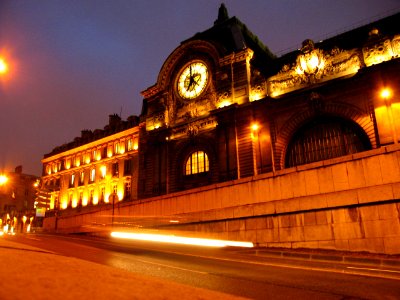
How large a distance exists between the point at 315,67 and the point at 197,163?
48.3ft

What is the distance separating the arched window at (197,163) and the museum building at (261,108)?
0.10 m

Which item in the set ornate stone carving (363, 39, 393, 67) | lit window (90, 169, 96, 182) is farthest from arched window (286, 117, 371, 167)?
lit window (90, 169, 96, 182)

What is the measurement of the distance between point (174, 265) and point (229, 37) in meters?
29.9

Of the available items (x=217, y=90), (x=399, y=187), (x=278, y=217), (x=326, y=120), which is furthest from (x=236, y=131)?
(x=399, y=187)

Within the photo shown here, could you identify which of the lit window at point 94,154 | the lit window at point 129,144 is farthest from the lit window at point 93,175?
the lit window at point 129,144

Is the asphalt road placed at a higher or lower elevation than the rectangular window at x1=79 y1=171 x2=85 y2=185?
lower

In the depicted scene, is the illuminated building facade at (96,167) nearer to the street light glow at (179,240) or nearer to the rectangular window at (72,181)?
the rectangular window at (72,181)

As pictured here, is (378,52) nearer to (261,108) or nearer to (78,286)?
(261,108)

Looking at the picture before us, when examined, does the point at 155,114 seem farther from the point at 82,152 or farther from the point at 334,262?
the point at 334,262

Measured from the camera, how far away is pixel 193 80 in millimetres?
37688

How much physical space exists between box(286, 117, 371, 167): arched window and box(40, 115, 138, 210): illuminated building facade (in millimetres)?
24984

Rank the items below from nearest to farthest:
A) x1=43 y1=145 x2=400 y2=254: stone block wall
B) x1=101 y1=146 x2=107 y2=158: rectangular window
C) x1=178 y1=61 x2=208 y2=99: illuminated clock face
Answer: x1=43 y1=145 x2=400 y2=254: stone block wall
x1=178 y1=61 x2=208 y2=99: illuminated clock face
x1=101 y1=146 x2=107 y2=158: rectangular window

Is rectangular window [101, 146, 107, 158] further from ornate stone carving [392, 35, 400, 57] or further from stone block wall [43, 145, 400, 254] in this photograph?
ornate stone carving [392, 35, 400, 57]

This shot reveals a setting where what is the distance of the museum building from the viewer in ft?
83.4
